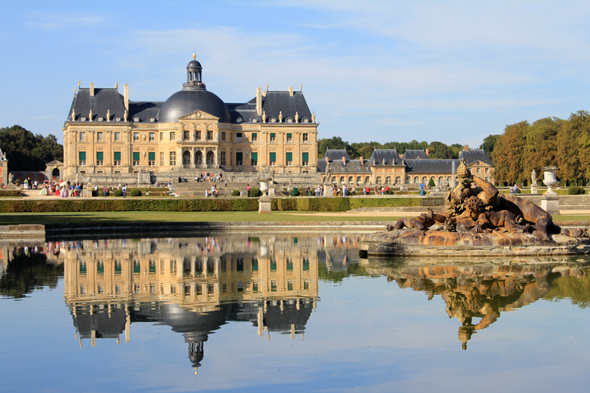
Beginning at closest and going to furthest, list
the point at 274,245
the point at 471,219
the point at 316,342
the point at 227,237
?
the point at 316,342 < the point at 471,219 < the point at 274,245 < the point at 227,237

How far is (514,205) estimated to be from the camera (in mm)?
14648

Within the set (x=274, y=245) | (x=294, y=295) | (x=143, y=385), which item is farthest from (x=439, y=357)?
(x=274, y=245)

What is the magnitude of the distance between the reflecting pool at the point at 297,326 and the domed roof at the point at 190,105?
204 feet

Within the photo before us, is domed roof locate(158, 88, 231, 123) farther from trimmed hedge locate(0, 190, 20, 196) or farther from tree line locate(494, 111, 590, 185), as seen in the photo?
tree line locate(494, 111, 590, 185)

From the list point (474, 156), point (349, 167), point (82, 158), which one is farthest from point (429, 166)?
point (82, 158)

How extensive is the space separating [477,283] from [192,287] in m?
4.34

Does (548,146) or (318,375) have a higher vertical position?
(548,146)

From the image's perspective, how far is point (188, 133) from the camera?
74.2 metres

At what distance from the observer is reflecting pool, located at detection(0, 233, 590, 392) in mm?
5945

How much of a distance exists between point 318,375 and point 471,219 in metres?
9.02

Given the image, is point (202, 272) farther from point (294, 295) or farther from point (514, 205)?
point (514, 205)

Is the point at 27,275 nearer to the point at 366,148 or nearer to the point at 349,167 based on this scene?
the point at 349,167

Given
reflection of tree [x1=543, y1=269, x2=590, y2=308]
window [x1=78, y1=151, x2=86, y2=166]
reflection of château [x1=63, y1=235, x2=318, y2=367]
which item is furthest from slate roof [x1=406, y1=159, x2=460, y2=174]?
reflection of tree [x1=543, y1=269, x2=590, y2=308]

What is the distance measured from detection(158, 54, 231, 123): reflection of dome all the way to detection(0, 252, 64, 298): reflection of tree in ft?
199
